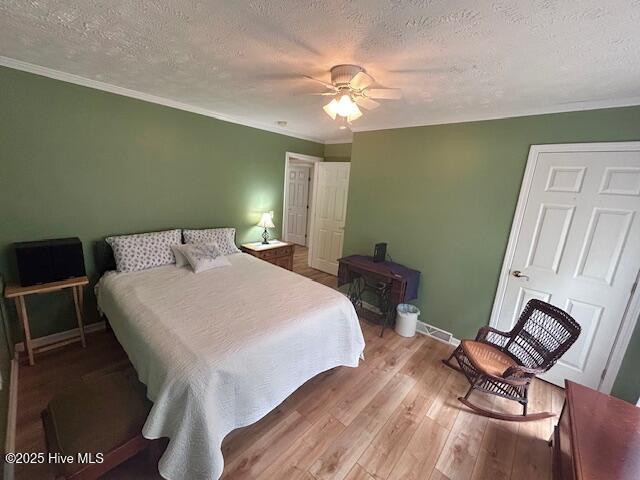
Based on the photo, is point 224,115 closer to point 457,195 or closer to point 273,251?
point 273,251

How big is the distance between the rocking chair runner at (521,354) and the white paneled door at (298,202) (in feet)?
15.1

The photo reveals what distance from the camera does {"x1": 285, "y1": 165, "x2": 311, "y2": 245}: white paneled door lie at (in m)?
6.12

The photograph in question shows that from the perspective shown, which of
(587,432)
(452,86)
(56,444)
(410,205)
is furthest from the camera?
(410,205)

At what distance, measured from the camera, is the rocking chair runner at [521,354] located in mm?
1835

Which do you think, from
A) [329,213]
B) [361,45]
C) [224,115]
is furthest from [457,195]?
[224,115]

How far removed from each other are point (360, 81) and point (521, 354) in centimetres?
249

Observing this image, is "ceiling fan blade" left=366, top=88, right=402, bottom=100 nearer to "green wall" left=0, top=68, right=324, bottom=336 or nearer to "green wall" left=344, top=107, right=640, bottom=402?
"green wall" left=344, top=107, right=640, bottom=402

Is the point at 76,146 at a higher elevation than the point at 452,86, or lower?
lower

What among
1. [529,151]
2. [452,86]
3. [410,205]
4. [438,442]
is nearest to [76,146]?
[452,86]

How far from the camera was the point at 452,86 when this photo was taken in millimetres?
1899

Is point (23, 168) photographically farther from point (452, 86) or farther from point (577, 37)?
point (577, 37)

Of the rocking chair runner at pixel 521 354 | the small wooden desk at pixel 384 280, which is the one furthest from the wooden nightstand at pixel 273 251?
the rocking chair runner at pixel 521 354

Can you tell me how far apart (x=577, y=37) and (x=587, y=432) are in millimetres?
1933

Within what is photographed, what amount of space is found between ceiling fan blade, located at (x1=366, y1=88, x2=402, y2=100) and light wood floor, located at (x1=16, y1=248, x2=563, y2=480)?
7.45 ft
